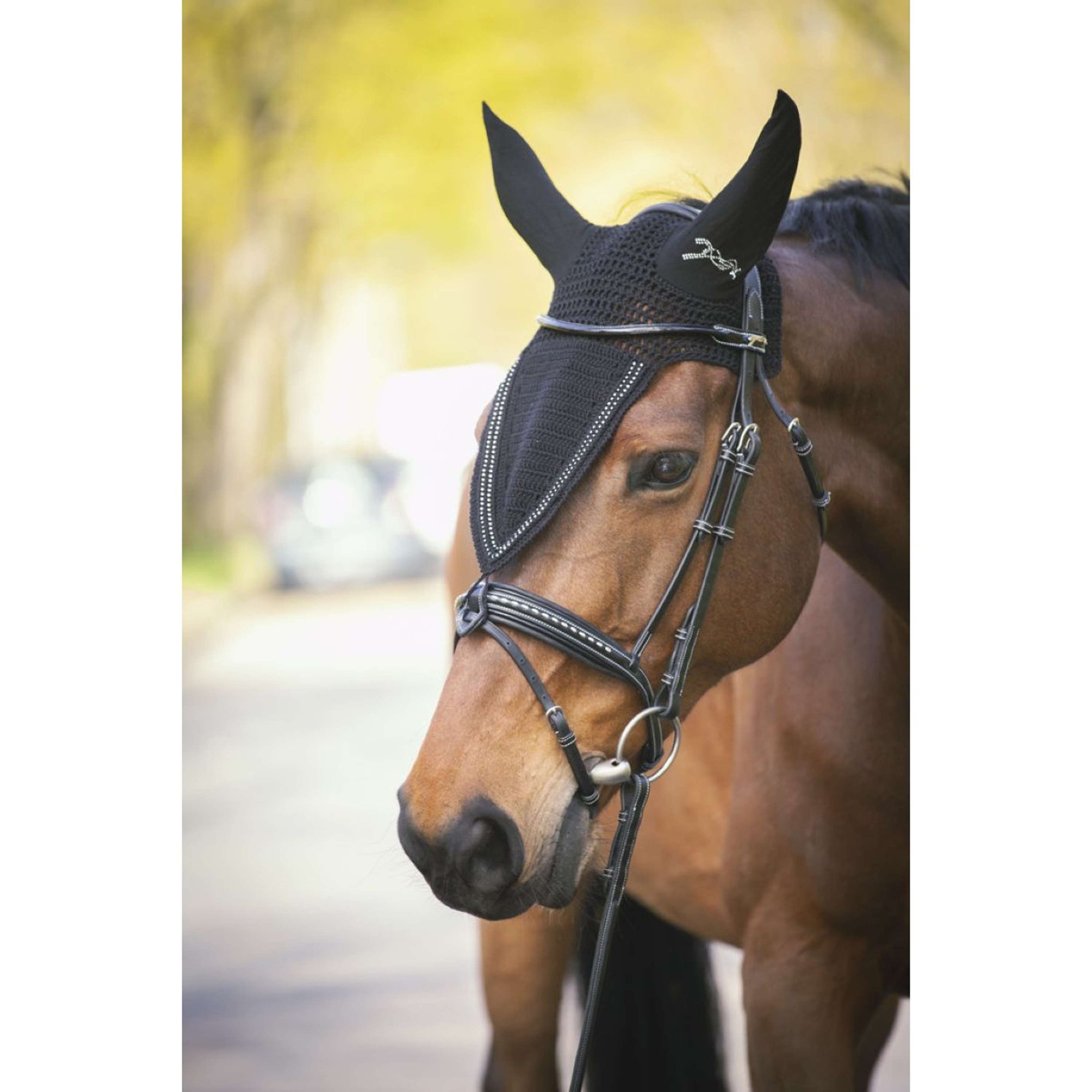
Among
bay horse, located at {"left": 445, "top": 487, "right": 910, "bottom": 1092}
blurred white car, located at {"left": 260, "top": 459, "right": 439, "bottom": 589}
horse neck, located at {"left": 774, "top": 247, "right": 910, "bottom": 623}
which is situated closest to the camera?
horse neck, located at {"left": 774, "top": 247, "right": 910, "bottom": 623}

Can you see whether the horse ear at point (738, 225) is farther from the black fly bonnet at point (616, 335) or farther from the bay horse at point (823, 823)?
the bay horse at point (823, 823)

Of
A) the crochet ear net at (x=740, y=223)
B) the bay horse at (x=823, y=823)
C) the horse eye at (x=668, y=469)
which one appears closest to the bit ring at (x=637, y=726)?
the horse eye at (x=668, y=469)

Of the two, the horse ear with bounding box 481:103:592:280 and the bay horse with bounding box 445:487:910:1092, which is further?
the bay horse with bounding box 445:487:910:1092

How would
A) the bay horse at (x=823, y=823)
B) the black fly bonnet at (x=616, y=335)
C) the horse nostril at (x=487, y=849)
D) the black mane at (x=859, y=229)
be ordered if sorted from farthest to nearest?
the bay horse at (x=823, y=823) → the black mane at (x=859, y=229) → the black fly bonnet at (x=616, y=335) → the horse nostril at (x=487, y=849)

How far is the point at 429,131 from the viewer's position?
916cm

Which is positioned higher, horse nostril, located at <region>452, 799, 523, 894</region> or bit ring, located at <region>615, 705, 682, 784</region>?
bit ring, located at <region>615, 705, 682, 784</region>

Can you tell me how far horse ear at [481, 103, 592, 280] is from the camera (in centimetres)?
196

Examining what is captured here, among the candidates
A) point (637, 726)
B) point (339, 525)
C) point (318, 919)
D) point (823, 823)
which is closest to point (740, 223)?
point (637, 726)

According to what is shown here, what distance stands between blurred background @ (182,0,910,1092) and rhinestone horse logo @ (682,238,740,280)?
0.47 m

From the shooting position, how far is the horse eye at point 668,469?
1.74 metres
